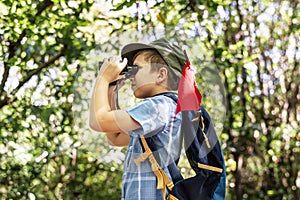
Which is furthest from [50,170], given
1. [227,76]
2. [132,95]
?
[132,95]

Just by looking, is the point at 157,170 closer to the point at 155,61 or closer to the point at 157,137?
the point at 157,137

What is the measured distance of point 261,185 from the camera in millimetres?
5668

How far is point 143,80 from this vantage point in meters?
1.88

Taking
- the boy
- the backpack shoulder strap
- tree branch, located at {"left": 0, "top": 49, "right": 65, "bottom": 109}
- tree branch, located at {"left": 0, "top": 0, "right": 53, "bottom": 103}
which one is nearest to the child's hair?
the boy

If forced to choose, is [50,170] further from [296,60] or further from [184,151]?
[184,151]

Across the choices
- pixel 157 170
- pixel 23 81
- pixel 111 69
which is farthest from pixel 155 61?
pixel 23 81

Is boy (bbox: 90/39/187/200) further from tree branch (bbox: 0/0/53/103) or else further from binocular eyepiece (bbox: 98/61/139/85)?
tree branch (bbox: 0/0/53/103)

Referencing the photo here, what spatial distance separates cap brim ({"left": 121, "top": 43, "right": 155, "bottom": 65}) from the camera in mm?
1896

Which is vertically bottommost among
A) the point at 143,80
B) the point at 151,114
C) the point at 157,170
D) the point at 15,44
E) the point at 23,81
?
the point at 157,170

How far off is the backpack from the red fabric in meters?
0.02

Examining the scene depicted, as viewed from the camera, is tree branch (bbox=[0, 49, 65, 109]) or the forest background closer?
the forest background

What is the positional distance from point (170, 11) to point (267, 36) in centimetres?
174

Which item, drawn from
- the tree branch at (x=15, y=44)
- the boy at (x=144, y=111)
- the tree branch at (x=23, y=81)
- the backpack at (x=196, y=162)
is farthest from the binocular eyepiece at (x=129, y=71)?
the tree branch at (x=23, y=81)

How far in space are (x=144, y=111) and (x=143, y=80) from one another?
0.11 metres
